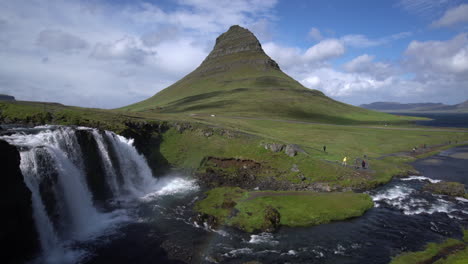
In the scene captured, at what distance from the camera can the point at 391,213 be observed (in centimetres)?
3834

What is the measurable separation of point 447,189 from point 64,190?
6224 centimetres

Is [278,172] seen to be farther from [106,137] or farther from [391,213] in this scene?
[106,137]

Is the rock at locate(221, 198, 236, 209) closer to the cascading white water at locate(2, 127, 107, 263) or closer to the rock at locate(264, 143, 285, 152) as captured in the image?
the cascading white water at locate(2, 127, 107, 263)

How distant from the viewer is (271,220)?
34531 mm

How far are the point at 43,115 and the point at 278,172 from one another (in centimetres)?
5039

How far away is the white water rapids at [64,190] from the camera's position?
96.2 ft

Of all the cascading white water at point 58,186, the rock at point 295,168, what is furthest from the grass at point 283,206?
the cascading white water at point 58,186

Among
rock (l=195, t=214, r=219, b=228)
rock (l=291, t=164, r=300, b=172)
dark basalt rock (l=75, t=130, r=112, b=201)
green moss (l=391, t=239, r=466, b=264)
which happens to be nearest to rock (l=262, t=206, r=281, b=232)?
rock (l=195, t=214, r=219, b=228)

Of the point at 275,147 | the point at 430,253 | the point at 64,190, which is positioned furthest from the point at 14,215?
the point at 275,147

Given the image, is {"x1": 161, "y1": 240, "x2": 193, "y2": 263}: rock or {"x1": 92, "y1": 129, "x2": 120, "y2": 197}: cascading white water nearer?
{"x1": 161, "y1": 240, "x2": 193, "y2": 263}: rock

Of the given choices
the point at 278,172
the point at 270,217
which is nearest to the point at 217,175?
the point at 278,172

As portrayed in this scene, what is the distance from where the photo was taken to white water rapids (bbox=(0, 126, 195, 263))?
96.2 ft

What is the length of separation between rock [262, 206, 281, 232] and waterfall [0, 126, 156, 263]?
2141 centimetres

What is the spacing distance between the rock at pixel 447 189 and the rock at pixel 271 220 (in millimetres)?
32278
